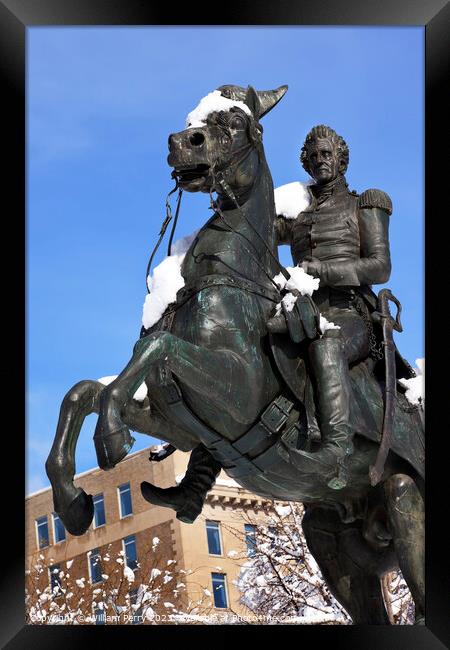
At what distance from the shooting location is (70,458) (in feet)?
35.9

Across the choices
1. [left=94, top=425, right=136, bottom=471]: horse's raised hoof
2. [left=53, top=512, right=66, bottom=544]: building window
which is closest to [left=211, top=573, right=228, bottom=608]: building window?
[left=53, top=512, right=66, bottom=544]: building window

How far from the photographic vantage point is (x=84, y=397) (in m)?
11.1

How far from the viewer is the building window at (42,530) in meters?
42.0

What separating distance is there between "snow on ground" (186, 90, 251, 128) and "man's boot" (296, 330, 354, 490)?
1.85 m

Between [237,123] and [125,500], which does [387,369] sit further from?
[125,500]

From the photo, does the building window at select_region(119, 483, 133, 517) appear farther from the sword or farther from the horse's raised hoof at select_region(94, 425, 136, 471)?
the horse's raised hoof at select_region(94, 425, 136, 471)

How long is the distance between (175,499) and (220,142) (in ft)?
8.86

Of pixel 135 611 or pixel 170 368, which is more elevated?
pixel 170 368

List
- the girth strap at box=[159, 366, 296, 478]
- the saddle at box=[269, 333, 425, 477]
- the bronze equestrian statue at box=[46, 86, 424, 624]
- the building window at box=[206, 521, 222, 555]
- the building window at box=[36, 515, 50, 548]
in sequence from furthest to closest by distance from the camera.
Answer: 1. the building window at box=[36, 515, 50, 548]
2. the building window at box=[206, 521, 222, 555]
3. the saddle at box=[269, 333, 425, 477]
4. the girth strap at box=[159, 366, 296, 478]
5. the bronze equestrian statue at box=[46, 86, 424, 624]

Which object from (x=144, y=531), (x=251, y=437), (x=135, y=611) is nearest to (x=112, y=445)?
(x=251, y=437)

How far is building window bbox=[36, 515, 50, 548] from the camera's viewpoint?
42000 mm

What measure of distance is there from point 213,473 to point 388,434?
1406 mm
